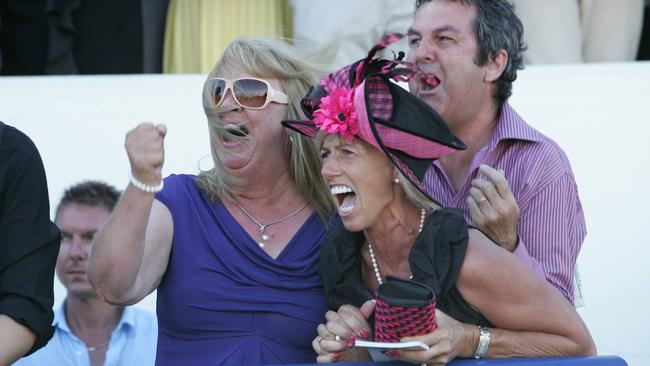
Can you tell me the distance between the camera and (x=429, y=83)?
368cm

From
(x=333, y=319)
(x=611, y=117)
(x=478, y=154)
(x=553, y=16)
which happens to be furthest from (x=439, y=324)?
(x=553, y=16)

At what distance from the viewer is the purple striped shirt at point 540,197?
11.0ft

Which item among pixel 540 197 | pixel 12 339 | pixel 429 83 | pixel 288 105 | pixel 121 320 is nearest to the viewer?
pixel 12 339

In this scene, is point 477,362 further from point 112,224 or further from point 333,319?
point 112,224

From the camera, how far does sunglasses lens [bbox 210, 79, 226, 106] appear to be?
3.41m

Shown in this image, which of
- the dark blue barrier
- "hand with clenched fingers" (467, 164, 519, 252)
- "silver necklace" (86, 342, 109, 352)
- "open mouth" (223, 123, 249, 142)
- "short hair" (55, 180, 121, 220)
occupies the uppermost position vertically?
"open mouth" (223, 123, 249, 142)

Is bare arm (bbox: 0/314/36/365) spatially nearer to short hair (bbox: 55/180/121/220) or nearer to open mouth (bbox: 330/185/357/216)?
open mouth (bbox: 330/185/357/216)

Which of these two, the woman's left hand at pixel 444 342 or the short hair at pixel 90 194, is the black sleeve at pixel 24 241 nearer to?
the woman's left hand at pixel 444 342

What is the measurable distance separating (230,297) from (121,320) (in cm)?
131

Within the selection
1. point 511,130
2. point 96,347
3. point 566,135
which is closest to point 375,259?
point 511,130

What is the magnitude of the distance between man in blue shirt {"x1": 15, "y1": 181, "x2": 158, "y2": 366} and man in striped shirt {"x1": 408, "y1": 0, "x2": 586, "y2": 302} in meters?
1.32

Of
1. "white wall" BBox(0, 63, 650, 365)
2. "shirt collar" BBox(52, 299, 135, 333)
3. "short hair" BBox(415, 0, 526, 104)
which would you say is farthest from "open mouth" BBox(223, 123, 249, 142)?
"shirt collar" BBox(52, 299, 135, 333)

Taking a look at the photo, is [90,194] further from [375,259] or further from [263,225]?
[375,259]

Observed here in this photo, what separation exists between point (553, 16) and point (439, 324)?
283cm
